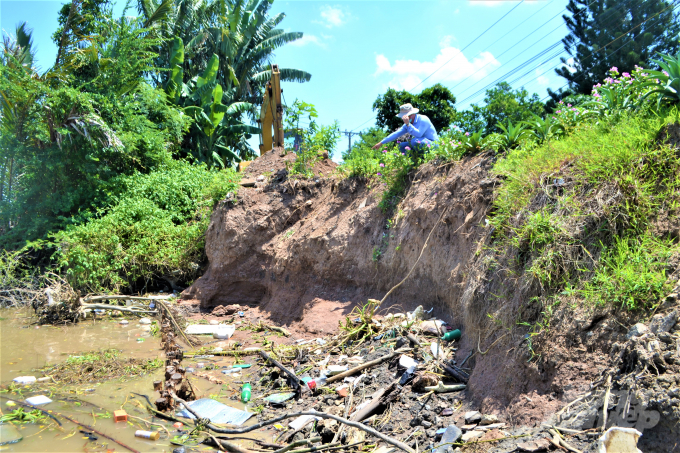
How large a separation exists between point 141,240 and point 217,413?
20.7 ft

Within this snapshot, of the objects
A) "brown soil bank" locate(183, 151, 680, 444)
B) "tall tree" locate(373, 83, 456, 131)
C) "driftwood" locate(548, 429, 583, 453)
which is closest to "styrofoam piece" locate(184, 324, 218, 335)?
"brown soil bank" locate(183, 151, 680, 444)

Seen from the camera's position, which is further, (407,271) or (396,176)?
(396,176)

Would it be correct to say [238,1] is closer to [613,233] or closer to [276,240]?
[276,240]

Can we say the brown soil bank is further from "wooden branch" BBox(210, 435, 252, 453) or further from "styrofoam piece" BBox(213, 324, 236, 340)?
"wooden branch" BBox(210, 435, 252, 453)

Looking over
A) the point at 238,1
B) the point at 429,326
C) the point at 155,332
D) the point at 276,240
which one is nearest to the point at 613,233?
the point at 429,326

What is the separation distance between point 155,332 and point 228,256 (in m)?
1.97

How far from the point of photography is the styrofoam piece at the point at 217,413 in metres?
4.12

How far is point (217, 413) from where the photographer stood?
4238 mm

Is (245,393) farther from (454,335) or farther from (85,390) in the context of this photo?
(454,335)

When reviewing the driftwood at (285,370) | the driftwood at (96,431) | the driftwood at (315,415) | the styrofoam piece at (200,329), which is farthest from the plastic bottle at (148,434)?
the styrofoam piece at (200,329)

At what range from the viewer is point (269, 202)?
28.8 ft

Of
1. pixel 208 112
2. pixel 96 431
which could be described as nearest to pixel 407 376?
pixel 96 431

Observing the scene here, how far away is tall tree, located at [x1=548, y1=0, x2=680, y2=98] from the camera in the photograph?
67.8ft

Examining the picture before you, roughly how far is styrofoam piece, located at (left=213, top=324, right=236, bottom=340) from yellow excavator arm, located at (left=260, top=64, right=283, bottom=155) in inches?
200
